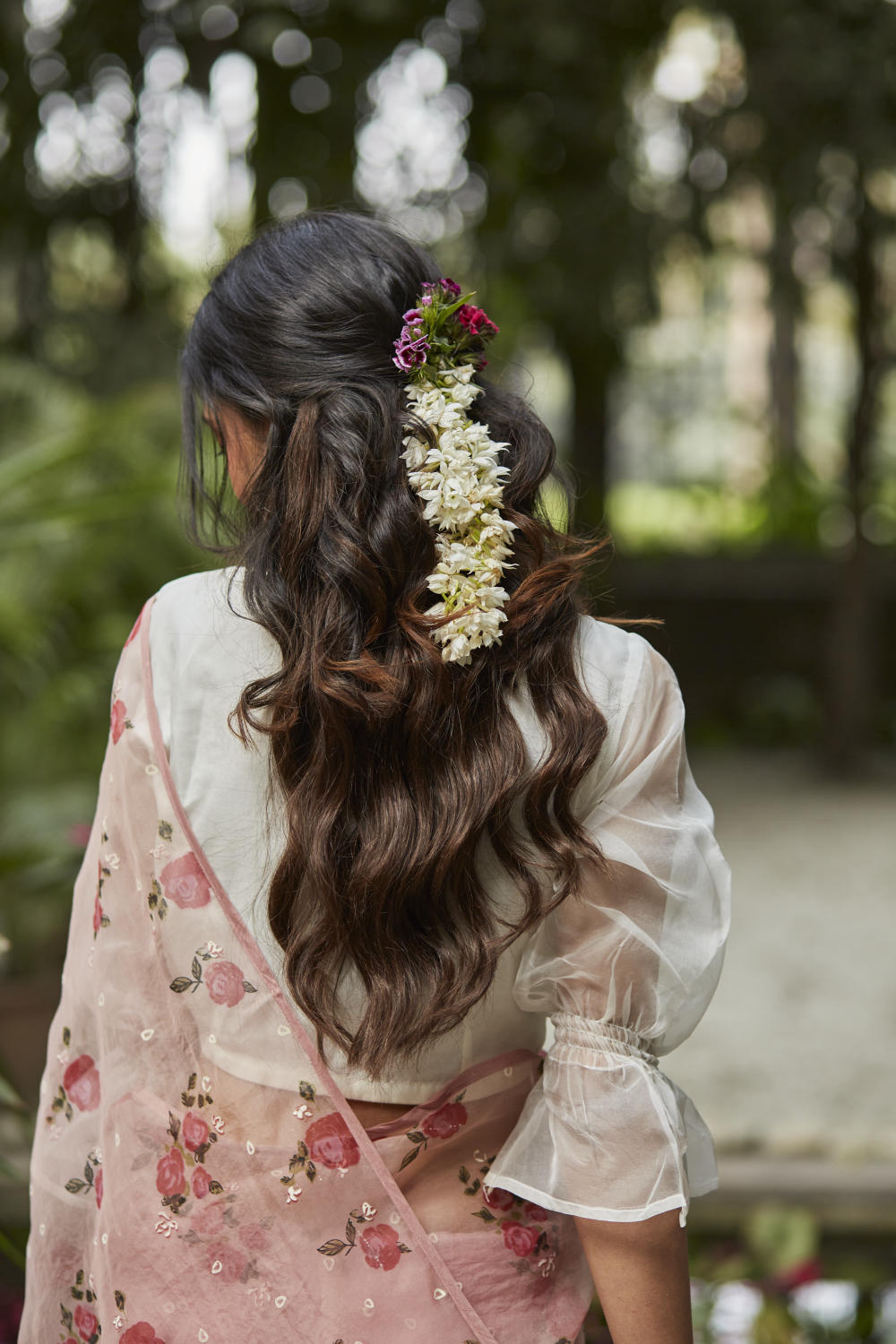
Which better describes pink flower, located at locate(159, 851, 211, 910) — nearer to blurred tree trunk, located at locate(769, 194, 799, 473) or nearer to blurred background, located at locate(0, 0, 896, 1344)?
blurred background, located at locate(0, 0, 896, 1344)

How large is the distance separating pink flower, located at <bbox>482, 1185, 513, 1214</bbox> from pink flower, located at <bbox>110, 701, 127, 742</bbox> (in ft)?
1.74

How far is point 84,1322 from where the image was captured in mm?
1234

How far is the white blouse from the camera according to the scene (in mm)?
1065

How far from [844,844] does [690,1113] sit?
210 inches

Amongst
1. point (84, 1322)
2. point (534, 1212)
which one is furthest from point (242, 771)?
point (84, 1322)

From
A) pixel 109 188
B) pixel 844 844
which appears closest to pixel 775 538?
pixel 844 844

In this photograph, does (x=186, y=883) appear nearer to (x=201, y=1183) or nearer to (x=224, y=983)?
(x=224, y=983)

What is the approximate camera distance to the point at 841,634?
291 inches

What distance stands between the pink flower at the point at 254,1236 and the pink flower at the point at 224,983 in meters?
0.20

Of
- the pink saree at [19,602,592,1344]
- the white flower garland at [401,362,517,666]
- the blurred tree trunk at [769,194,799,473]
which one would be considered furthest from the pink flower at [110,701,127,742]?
the blurred tree trunk at [769,194,799,473]

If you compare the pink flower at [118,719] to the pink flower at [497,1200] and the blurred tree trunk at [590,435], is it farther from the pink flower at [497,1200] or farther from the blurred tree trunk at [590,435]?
the blurred tree trunk at [590,435]

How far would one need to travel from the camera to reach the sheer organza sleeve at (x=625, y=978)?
106 centimetres

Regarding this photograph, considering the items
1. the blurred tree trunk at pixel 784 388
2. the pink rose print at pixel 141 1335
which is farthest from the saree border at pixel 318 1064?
the blurred tree trunk at pixel 784 388

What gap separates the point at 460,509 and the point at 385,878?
31 centimetres
